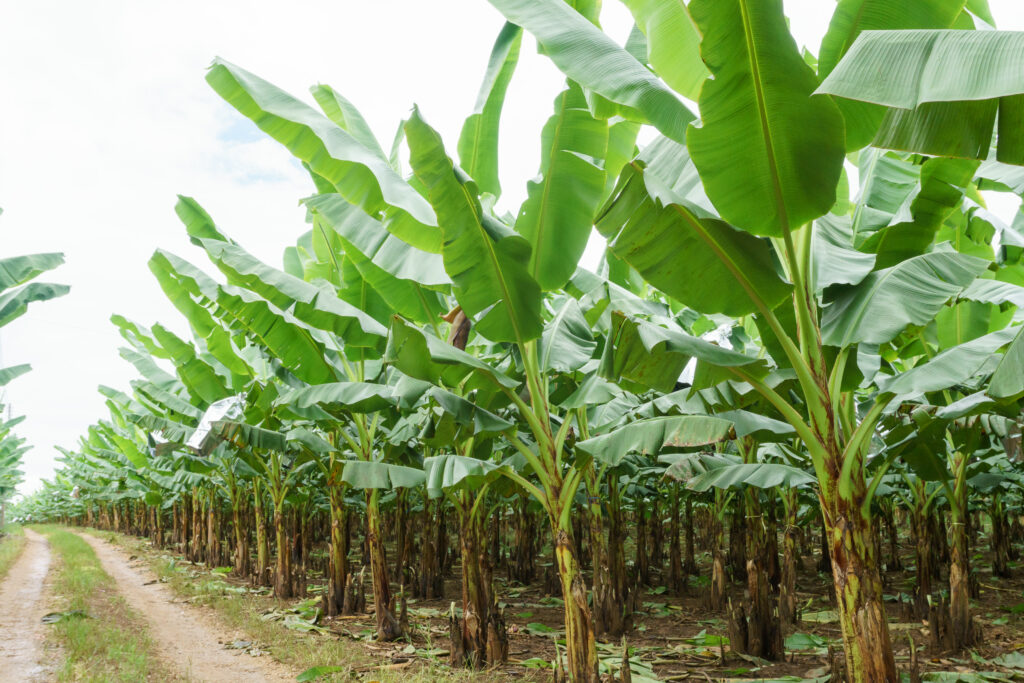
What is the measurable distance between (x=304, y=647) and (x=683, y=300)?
20.2ft

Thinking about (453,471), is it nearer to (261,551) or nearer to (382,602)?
(382,602)

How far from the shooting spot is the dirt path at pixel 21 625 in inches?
281

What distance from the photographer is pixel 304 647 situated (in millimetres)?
7418

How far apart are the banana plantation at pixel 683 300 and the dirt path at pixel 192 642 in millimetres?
1075

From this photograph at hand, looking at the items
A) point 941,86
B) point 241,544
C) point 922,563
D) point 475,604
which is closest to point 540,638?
point 475,604

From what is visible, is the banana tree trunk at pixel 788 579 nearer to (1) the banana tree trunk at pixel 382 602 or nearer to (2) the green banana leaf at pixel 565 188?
(1) the banana tree trunk at pixel 382 602

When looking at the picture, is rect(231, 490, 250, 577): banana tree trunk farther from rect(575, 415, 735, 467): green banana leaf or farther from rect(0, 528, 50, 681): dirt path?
rect(575, 415, 735, 467): green banana leaf

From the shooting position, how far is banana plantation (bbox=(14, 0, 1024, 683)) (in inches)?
114

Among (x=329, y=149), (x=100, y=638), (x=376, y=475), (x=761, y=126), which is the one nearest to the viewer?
(x=761, y=126)

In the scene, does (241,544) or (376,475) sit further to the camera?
(241,544)

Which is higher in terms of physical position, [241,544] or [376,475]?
[376,475]

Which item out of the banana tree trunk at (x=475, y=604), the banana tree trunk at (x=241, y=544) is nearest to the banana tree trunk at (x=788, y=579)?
the banana tree trunk at (x=475, y=604)

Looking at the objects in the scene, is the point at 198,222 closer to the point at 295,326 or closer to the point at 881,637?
the point at 295,326

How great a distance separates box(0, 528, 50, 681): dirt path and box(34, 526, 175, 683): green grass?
238 mm
